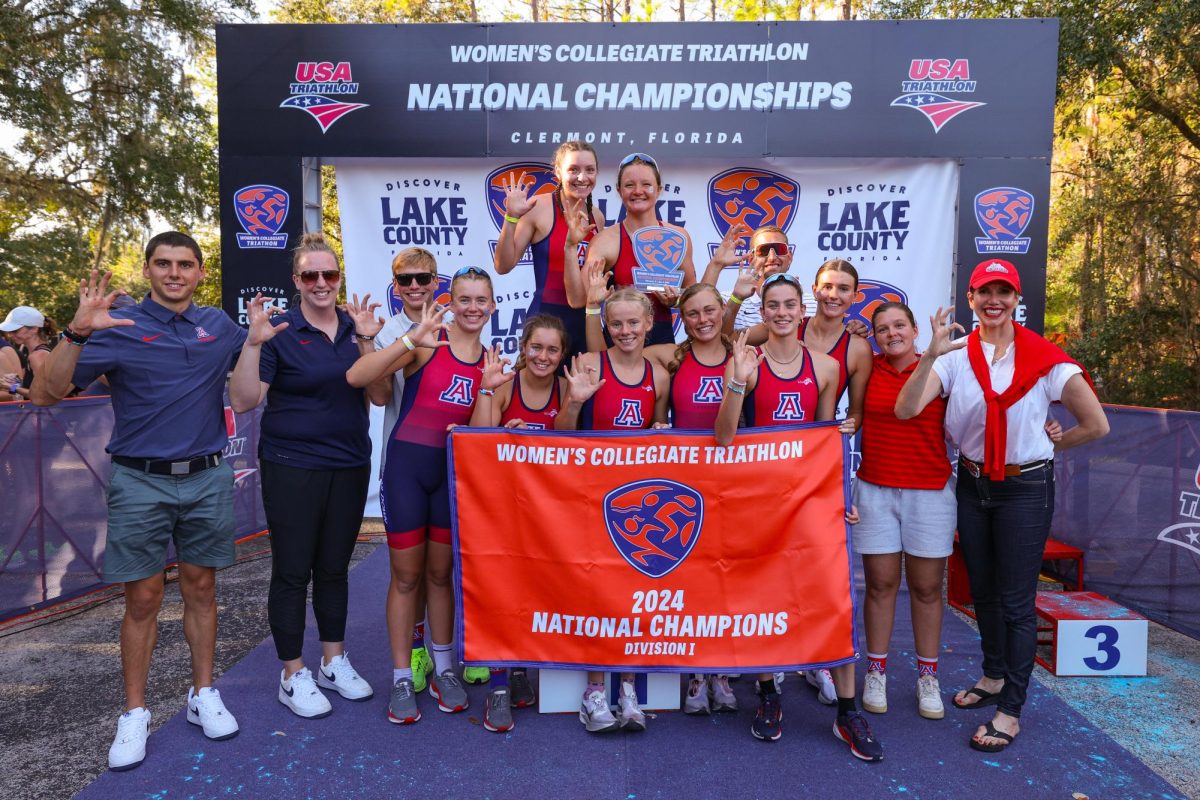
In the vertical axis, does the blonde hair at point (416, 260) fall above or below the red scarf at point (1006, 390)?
above

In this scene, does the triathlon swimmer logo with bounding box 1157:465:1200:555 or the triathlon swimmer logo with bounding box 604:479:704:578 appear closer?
the triathlon swimmer logo with bounding box 604:479:704:578

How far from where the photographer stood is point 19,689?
12.6 ft

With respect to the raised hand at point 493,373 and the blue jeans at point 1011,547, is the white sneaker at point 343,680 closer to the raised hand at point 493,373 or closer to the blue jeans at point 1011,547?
the raised hand at point 493,373

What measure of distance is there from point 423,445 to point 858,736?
2.17 metres

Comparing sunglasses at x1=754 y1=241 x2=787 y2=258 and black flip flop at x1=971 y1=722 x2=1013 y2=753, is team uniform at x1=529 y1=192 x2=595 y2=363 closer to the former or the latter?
sunglasses at x1=754 y1=241 x2=787 y2=258

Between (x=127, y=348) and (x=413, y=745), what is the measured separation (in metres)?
1.97

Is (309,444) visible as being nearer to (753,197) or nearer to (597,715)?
(597,715)

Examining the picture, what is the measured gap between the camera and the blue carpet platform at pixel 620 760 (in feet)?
9.59

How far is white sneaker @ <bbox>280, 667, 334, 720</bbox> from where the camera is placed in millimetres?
3496

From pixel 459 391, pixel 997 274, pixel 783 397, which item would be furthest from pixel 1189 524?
pixel 459 391

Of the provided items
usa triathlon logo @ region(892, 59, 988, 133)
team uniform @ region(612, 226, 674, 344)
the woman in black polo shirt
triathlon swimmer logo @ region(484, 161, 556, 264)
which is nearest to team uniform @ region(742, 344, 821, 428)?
team uniform @ region(612, 226, 674, 344)

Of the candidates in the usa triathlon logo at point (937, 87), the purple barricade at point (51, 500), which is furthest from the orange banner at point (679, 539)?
the usa triathlon logo at point (937, 87)

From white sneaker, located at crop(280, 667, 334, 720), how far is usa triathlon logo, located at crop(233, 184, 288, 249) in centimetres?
390

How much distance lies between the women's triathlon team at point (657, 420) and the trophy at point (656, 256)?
0.19 meters
